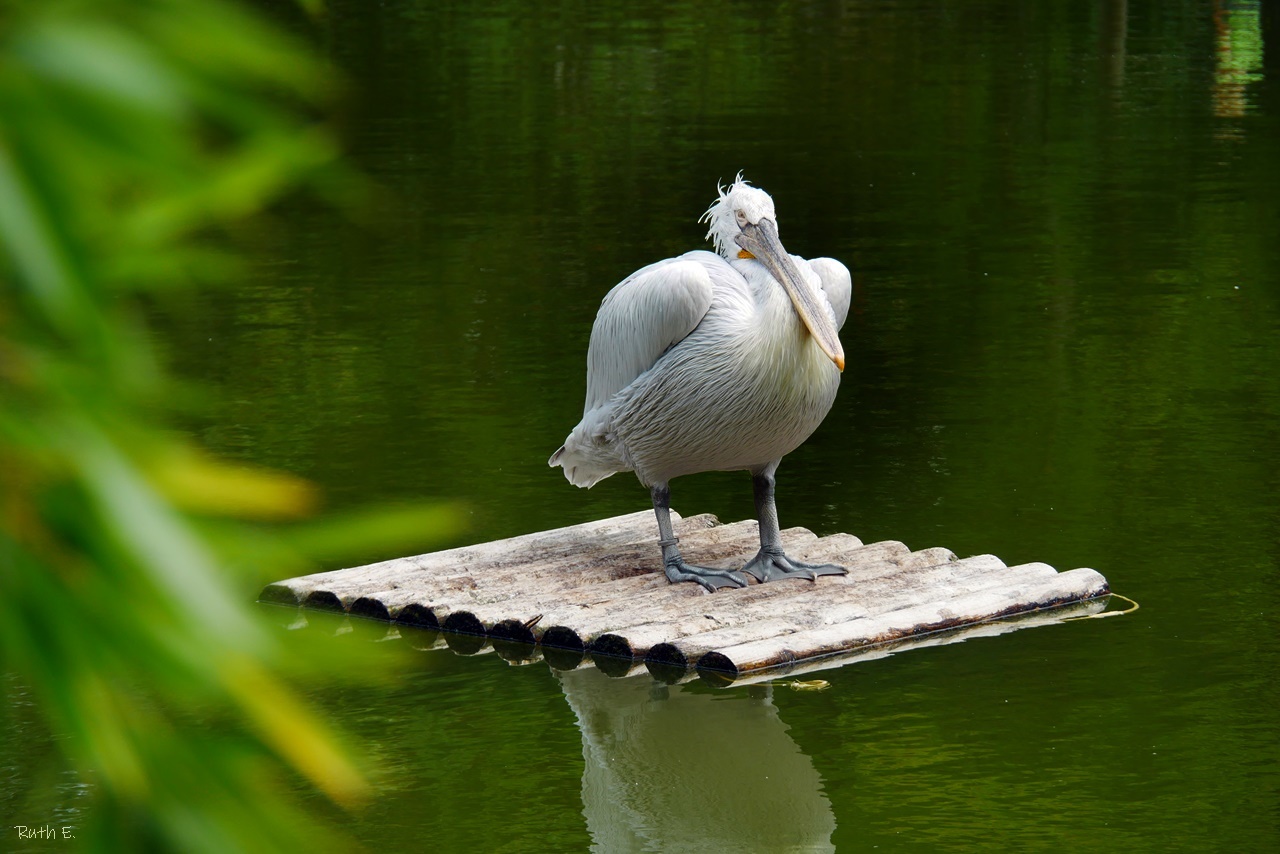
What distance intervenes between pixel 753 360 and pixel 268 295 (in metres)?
6.68

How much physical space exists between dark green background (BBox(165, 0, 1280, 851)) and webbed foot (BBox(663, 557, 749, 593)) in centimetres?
68

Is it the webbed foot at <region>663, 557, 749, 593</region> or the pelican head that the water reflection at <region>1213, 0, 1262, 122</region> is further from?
the webbed foot at <region>663, 557, 749, 593</region>

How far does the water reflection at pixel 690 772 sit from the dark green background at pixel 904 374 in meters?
0.05

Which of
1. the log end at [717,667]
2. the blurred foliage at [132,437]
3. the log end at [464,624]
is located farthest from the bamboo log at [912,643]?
the blurred foliage at [132,437]

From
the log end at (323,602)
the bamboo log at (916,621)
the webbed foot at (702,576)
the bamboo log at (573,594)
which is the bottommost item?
the bamboo log at (916,621)

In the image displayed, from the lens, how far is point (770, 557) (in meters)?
6.75

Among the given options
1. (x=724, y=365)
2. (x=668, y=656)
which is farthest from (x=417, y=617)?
(x=724, y=365)

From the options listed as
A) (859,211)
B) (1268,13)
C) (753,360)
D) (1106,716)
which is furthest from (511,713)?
(1268,13)

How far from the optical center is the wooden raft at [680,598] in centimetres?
615

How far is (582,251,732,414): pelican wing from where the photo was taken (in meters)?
6.25

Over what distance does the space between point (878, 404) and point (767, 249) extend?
3.48 metres

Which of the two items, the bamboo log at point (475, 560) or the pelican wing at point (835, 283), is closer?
the pelican wing at point (835, 283)

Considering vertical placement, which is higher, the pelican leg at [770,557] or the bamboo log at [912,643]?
the pelican leg at [770,557]

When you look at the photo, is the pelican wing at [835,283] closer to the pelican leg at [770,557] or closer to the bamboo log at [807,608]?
the pelican leg at [770,557]
